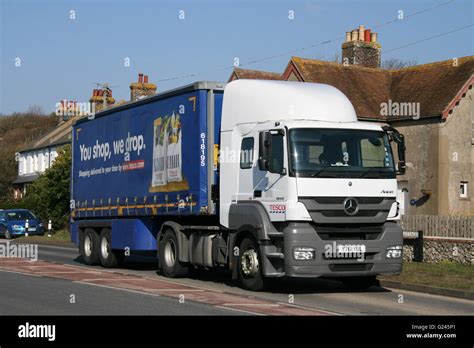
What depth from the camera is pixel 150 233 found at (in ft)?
61.9

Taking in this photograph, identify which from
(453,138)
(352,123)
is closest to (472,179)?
(453,138)

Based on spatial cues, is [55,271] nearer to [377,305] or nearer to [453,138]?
[377,305]

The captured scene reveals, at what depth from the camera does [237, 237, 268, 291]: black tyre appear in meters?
14.7

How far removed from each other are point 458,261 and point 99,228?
31.4 ft

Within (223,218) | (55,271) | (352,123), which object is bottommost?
(55,271)

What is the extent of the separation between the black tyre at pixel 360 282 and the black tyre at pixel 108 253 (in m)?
6.93

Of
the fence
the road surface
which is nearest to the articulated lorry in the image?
the road surface

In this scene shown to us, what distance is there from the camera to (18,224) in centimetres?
4225

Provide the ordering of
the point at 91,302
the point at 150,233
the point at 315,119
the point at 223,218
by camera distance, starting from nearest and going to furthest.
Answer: the point at 91,302
the point at 315,119
the point at 223,218
the point at 150,233

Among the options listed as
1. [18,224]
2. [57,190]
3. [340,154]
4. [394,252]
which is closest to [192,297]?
[340,154]

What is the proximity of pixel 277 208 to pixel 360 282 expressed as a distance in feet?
10.3

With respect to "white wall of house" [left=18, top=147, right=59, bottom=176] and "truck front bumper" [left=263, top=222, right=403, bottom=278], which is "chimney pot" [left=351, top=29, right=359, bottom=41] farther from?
"white wall of house" [left=18, top=147, right=59, bottom=176]

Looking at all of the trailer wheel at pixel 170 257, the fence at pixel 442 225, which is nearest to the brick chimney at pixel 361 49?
the fence at pixel 442 225

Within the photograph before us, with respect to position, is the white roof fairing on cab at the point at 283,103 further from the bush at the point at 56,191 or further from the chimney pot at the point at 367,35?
the bush at the point at 56,191
